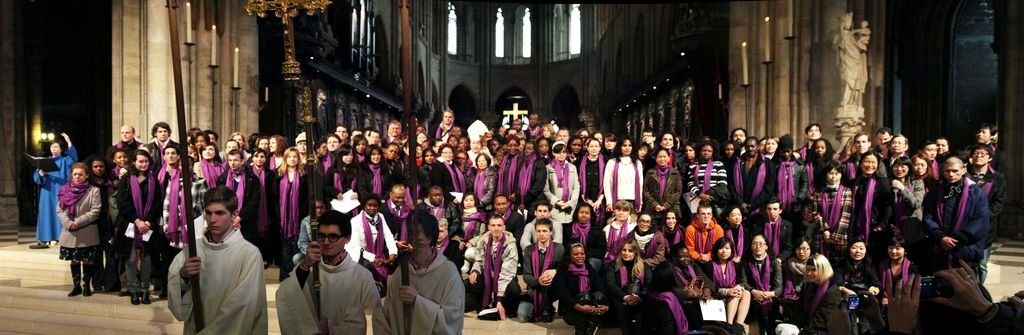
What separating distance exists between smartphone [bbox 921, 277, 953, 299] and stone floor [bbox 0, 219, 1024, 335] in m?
5.35

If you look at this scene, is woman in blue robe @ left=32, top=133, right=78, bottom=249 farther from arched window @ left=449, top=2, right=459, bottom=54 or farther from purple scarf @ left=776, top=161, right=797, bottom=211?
arched window @ left=449, top=2, right=459, bottom=54

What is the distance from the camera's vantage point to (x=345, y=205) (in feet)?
28.6

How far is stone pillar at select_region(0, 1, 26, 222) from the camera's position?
1575 centimetres

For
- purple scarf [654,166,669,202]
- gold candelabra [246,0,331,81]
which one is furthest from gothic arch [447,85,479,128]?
gold candelabra [246,0,331,81]

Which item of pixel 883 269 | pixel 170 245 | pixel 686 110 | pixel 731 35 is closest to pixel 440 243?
pixel 170 245

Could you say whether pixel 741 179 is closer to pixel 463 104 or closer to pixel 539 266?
pixel 539 266

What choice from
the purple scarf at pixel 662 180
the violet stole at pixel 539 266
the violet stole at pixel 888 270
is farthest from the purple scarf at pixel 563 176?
the violet stole at pixel 888 270

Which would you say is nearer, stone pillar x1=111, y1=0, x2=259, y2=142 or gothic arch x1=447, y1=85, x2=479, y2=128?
stone pillar x1=111, y1=0, x2=259, y2=142

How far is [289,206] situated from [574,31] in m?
38.0

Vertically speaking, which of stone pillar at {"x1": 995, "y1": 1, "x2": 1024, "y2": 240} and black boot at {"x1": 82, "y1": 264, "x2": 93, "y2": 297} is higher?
stone pillar at {"x1": 995, "y1": 1, "x2": 1024, "y2": 240}

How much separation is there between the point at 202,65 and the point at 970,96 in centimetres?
1643

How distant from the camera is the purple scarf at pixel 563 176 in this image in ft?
31.1

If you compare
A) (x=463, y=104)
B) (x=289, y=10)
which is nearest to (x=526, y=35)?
(x=463, y=104)

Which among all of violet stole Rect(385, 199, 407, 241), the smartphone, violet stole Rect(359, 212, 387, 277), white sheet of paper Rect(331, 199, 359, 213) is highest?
the smartphone
